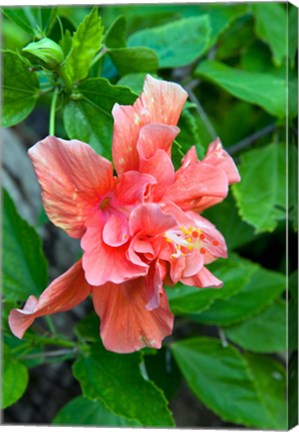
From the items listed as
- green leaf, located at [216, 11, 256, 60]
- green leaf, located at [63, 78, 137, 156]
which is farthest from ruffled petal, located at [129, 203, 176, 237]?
green leaf, located at [216, 11, 256, 60]

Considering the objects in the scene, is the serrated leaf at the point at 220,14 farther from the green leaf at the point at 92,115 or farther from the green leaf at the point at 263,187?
the green leaf at the point at 92,115

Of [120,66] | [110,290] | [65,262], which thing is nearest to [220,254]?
[110,290]

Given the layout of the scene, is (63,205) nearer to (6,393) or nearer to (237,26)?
(6,393)

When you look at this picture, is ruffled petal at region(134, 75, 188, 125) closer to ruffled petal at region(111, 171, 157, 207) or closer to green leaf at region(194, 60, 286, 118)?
ruffled petal at region(111, 171, 157, 207)

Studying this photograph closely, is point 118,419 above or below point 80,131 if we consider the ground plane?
below

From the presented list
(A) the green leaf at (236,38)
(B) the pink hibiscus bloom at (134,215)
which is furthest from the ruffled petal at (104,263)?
(A) the green leaf at (236,38)

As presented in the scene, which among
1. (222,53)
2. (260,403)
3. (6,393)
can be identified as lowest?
(260,403)
